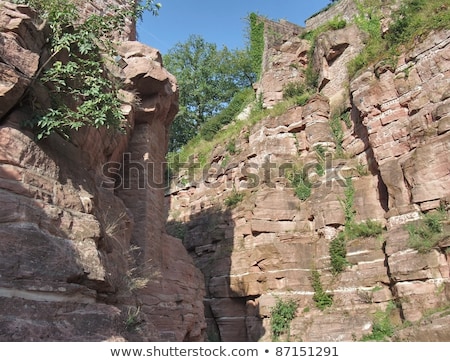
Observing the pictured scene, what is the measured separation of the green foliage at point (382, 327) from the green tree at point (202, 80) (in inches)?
868

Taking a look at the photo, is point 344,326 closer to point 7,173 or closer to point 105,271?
point 105,271

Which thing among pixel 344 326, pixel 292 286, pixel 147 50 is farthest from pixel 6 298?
pixel 292 286

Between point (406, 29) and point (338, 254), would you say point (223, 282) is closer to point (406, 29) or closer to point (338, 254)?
point (338, 254)

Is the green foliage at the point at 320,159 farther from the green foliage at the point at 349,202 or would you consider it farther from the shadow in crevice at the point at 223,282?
the shadow in crevice at the point at 223,282

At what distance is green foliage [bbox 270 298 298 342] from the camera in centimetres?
1546

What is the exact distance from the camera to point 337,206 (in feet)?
57.3

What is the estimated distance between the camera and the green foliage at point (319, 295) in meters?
15.7

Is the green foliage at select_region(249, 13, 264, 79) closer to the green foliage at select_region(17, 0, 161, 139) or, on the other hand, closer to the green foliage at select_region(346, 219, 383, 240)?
the green foliage at select_region(346, 219, 383, 240)

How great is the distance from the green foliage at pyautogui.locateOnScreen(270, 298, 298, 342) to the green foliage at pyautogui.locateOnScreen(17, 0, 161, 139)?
10.9 meters

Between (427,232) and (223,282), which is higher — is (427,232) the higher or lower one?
the higher one
